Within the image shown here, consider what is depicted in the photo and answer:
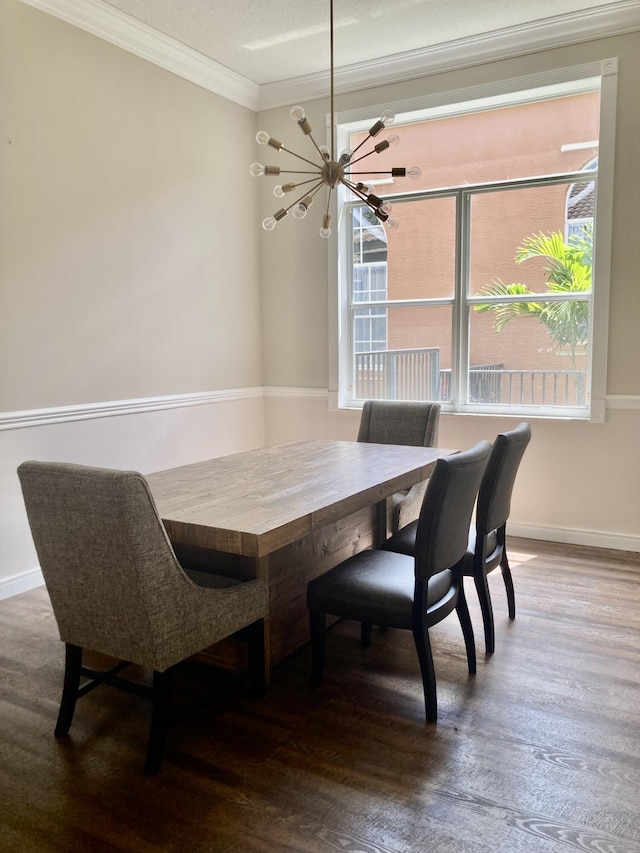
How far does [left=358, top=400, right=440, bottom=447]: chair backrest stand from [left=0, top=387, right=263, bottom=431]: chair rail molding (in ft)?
4.19

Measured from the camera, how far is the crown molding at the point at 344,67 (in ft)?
12.3

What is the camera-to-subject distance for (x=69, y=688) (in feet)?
7.10

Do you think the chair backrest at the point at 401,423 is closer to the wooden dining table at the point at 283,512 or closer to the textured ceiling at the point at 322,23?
the wooden dining table at the point at 283,512

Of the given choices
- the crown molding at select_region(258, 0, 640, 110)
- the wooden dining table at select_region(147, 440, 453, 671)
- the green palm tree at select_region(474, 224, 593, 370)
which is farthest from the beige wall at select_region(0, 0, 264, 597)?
the green palm tree at select_region(474, 224, 593, 370)

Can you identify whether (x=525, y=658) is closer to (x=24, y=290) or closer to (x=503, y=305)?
(x=503, y=305)

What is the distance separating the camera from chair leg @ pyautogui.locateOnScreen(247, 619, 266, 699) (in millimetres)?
2369

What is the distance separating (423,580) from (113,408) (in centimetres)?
245

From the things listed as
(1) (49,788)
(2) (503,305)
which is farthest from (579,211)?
(1) (49,788)

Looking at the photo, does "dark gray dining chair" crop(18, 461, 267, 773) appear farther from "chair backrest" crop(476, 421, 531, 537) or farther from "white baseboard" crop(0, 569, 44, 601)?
"white baseboard" crop(0, 569, 44, 601)

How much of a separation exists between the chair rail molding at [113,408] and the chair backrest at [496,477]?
2.28m

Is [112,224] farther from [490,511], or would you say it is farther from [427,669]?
[427,669]

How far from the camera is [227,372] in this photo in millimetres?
4984

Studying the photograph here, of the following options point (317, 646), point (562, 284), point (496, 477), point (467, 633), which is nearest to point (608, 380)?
point (562, 284)

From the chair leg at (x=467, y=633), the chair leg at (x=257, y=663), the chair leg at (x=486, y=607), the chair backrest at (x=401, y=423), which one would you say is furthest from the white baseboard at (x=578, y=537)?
the chair leg at (x=257, y=663)
